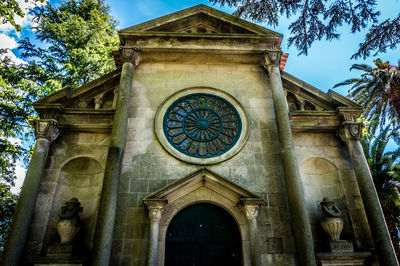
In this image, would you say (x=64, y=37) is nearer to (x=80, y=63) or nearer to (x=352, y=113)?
(x=80, y=63)

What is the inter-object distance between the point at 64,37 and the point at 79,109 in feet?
31.9

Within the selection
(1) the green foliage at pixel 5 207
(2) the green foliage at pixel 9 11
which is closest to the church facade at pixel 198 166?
(2) the green foliage at pixel 9 11

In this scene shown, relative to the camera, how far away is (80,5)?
19781 millimetres

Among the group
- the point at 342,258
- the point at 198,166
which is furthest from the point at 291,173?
the point at 198,166

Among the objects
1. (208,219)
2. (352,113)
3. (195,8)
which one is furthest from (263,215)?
(195,8)

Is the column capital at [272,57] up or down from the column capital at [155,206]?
up

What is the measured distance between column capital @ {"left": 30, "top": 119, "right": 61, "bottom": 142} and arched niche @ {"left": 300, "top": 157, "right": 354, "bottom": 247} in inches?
353

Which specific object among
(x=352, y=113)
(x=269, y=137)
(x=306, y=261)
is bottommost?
(x=306, y=261)

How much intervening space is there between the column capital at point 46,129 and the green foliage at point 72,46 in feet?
24.3

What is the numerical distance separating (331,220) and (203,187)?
4090 mm

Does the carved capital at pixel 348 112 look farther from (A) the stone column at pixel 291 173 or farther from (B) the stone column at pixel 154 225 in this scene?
(B) the stone column at pixel 154 225

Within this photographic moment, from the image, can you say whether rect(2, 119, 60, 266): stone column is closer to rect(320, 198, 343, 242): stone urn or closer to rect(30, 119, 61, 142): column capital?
rect(30, 119, 61, 142): column capital

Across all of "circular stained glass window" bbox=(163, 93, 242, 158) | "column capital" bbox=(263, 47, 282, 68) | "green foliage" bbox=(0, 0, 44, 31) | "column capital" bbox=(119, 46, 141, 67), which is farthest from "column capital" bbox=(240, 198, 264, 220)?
"green foliage" bbox=(0, 0, 44, 31)

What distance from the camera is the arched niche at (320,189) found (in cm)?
895
